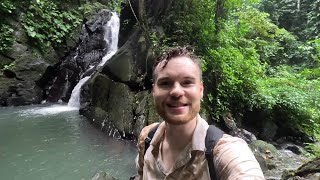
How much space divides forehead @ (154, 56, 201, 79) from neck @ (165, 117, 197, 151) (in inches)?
9.5

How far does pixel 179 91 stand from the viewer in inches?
58.1

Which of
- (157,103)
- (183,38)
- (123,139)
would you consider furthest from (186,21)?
(157,103)

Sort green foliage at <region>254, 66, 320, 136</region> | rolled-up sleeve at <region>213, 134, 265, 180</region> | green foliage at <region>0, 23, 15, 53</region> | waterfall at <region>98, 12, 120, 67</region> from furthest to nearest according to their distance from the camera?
waterfall at <region>98, 12, 120, 67</region>, green foliage at <region>0, 23, 15, 53</region>, green foliage at <region>254, 66, 320, 136</region>, rolled-up sleeve at <region>213, 134, 265, 180</region>

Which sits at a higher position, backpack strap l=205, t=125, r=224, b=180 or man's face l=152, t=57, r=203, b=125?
man's face l=152, t=57, r=203, b=125

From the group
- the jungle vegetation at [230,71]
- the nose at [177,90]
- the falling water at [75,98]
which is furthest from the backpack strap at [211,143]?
the falling water at [75,98]

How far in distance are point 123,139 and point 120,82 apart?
181 centimetres

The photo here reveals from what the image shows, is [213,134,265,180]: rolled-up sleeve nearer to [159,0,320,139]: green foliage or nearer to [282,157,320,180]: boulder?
[282,157,320,180]: boulder

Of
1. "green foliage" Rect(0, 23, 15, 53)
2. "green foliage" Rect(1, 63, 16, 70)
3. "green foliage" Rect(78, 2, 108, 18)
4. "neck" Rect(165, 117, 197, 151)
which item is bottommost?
"green foliage" Rect(1, 63, 16, 70)

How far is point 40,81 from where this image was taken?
13797mm

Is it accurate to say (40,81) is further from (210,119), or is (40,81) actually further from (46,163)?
(210,119)

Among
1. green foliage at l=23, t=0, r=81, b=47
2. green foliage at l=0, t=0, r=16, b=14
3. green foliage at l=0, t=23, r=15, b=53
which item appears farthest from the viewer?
green foliage at l=23, t=0, r=81, b=47

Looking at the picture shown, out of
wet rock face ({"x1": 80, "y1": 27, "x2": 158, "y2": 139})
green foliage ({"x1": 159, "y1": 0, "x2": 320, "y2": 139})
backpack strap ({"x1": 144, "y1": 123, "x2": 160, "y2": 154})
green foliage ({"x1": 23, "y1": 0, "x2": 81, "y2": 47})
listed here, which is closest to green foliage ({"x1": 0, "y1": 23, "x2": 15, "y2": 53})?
green foliage ({"x1": 23, "y1": 0, "x2": 81, "y2": 47})

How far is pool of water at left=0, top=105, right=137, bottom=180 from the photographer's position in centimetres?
625

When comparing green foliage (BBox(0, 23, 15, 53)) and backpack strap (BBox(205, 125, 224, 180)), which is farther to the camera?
green foliage (BBox(0, 23, 15, 53))
